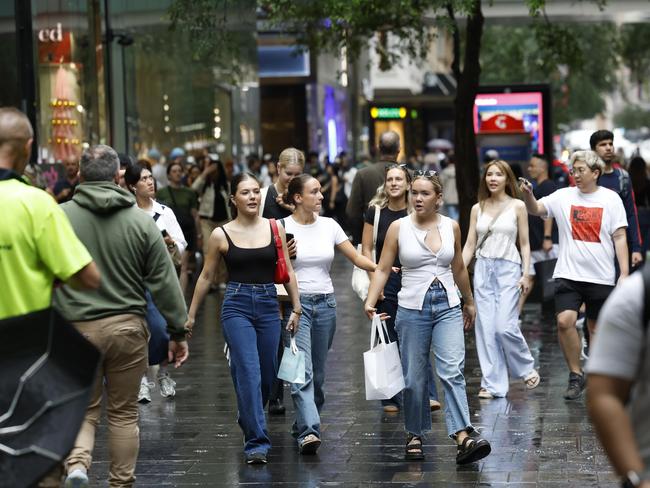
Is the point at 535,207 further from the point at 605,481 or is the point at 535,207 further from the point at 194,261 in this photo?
the point at 194,261

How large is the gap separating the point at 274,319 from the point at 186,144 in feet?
60.0

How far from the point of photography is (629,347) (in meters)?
3.64

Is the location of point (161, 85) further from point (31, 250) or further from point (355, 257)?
point (31, 250)

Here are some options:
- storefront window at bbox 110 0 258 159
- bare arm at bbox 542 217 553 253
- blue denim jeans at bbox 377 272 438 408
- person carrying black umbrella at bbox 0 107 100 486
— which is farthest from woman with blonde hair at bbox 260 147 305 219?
storefront window at bbox 110 0 258 159

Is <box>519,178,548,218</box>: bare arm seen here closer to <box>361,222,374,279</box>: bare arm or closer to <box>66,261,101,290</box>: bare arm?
<box>361,222,374,279</box>: bare arm

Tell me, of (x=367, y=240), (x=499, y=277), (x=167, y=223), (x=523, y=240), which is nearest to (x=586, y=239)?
(x=523, y=240)

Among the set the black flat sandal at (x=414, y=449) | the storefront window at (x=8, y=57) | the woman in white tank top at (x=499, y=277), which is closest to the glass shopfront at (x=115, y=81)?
the storefront window at (x=8, y=57)

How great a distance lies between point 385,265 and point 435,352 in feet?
1.97

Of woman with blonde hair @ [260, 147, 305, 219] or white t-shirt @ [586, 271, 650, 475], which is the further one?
woman with blonde hair @ [260, 147, 305, 219]

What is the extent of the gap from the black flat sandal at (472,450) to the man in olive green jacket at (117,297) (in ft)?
6.75

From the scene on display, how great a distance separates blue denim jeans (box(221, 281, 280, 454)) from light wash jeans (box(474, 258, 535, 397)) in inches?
101

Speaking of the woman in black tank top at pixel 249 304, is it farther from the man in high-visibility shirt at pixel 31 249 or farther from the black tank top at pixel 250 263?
the man in high-visibility shirt at pixel 31 249

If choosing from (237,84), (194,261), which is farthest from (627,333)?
(237,84)

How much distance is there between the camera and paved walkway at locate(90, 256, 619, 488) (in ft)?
25.7
